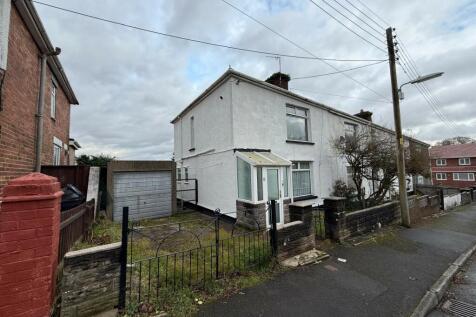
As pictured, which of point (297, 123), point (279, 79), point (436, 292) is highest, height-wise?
point (279, 79)

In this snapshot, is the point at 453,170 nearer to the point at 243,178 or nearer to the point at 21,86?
the point at 243,178

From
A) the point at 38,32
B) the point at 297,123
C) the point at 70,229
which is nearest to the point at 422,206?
the point at 297,123

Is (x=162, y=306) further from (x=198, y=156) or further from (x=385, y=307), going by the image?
(x=198, y=156)

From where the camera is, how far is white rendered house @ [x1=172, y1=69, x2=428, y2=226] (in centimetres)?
887

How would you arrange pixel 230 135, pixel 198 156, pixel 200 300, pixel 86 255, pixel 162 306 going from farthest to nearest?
pixel 198 156 < pixel 230 135 < pixel 200 300 < pixel 162 306 < pixel 86 255

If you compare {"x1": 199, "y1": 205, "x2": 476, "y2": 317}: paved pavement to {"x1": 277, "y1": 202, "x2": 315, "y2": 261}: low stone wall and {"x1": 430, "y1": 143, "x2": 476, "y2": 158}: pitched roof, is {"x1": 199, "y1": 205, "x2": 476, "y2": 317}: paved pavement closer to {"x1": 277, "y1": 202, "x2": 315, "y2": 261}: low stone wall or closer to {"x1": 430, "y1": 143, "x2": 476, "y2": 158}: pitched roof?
{"x1": 277, "y1": 202, "x2": 315, "y2": 261}: low stone wall

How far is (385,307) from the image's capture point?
11.9ft

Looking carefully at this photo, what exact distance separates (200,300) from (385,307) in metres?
2.97

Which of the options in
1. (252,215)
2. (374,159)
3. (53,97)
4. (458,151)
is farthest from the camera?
(458,151)

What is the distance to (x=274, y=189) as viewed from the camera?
29.3 feet

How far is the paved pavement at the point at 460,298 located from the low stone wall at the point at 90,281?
4.97m

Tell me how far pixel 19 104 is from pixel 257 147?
303 inches

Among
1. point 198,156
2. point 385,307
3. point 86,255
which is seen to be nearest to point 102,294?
point 86,255

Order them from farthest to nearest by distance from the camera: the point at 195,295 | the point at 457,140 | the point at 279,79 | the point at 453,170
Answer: the point at 457,140 < the point at 453,170 < the point at 279,79 < the point at 195,295
